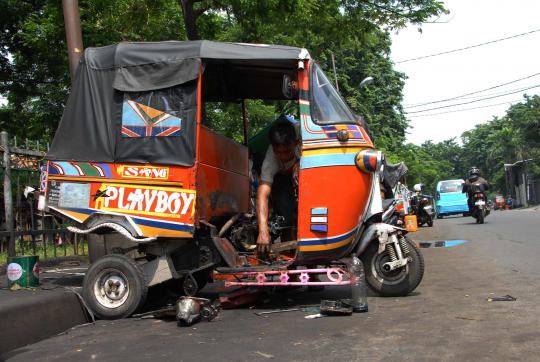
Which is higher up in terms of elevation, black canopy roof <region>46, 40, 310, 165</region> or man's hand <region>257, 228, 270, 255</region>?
black canopy roof <region>46, 40, 310, 165</region>

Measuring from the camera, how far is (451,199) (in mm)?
25953

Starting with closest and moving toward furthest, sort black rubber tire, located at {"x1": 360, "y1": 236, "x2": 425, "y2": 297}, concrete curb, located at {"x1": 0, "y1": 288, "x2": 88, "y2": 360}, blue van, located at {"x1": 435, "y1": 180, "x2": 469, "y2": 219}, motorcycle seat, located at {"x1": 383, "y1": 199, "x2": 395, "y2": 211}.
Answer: concrete curb, located at {"x1": 0, "y1": 288, "x2": 88, "y2": 360} → black rubber tire, located at {"x1": 360, "y1": 236, "x2": 425, "y2": 297} → motorcycle seat, located at {"x1": 383, "y1": 199, "x2": 395, "y2": 211} → blue van, located at {"x1": 435, "y1": 180, "x2": 469, "y2": 219}

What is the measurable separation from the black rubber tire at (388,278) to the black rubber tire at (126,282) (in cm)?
235

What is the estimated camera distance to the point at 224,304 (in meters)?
5.65

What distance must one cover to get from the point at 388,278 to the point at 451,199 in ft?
71.7

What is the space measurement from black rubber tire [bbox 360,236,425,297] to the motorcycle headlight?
924 mm

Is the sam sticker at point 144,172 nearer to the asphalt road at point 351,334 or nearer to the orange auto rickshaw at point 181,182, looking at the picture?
the orange auto rickshaw at point 181,182

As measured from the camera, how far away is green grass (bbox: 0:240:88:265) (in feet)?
25.0

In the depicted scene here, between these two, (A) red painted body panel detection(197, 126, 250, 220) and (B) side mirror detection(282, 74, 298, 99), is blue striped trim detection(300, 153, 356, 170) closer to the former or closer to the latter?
(B) side mirror detection(282, 74, 298, 99)

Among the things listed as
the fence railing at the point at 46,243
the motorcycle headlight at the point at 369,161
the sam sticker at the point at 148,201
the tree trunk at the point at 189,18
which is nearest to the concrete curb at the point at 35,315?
the sam sticker at the point at 148,201

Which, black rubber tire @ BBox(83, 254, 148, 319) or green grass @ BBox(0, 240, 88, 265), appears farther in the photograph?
green grass @ BBox(0, 240, 88, 265)

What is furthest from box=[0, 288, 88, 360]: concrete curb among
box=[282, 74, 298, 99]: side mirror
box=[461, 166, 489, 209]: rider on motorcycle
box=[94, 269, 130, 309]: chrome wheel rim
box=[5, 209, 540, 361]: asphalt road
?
box=[461, 166, 489, 209]: rider on motorcycle

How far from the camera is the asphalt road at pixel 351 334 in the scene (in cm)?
357

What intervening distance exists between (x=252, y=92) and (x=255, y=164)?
1.05m
